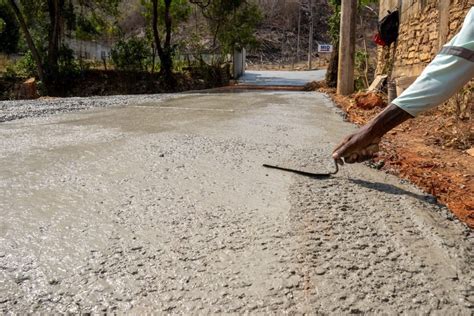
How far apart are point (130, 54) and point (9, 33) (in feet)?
35.5

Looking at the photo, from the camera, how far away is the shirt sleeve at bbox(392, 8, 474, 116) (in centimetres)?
137

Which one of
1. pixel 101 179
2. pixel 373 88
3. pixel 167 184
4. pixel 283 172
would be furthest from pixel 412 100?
pixel 373 88

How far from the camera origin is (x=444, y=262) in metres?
1.46

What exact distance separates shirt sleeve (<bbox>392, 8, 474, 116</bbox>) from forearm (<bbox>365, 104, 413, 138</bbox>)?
3cm

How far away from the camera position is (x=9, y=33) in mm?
22672

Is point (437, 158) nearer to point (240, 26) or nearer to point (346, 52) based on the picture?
point (346, 52)

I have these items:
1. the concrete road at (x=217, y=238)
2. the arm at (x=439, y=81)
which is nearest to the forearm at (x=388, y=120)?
the arm at (x=439, y=81)

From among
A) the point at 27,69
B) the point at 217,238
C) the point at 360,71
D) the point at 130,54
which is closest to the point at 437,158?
the point at 217,238

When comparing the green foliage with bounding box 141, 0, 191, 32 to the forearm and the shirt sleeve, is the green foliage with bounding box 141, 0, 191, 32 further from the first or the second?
the shirt sleeve

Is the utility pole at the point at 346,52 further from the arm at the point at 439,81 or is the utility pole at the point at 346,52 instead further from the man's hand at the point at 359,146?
the arm at the point at 439,81

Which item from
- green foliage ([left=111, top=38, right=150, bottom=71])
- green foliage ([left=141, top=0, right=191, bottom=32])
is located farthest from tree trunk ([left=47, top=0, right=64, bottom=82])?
green foliage ([left=141, top=0, right=191, bottom=32])

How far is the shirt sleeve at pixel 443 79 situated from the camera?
1.37m

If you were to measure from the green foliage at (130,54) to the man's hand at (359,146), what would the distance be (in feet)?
49.9

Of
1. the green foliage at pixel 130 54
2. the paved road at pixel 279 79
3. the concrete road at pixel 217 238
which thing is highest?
the green foliage at pixel 130 54
